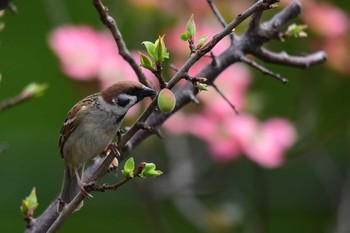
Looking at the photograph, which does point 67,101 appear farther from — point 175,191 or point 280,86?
point 175,191

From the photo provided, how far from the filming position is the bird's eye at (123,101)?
1.19 meters

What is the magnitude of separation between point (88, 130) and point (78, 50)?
25.0 inches

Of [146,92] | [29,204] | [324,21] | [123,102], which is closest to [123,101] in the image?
[123,102]

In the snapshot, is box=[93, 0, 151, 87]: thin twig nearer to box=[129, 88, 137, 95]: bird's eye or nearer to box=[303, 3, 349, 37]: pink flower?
box=[129, 88, 137, 95]: bird's eye

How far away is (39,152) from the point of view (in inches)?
123

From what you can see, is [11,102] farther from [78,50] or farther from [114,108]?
[78,50]

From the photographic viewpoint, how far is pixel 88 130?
1390 mm

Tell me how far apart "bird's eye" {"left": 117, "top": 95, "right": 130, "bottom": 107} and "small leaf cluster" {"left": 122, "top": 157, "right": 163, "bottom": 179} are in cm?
20

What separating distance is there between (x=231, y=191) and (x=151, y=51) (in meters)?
1.86

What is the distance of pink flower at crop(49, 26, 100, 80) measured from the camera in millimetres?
1956

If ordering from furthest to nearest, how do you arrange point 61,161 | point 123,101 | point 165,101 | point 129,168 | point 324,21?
point 61,161 < point 324,21 < point 123,101 < point 129,168 < point 165,101

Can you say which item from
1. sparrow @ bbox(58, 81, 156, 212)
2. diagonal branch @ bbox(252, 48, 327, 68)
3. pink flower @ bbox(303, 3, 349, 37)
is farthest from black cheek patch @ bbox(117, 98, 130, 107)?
pink flower @ bbox(303, 3, 349, 37)

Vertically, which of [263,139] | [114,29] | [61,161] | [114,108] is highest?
[114,29]

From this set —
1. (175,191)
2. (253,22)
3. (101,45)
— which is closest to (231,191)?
(175,191)
